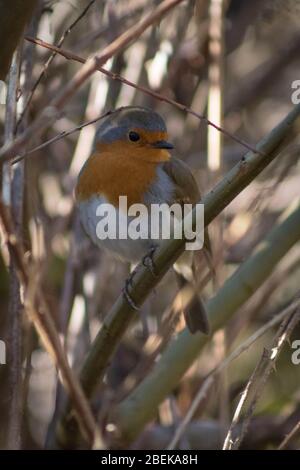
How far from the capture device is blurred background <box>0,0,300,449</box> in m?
2.92

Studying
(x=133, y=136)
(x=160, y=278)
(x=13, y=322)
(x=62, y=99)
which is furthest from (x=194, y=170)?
(x=62, y=99)

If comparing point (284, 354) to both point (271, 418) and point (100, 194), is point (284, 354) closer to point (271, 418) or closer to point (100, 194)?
point (271, 418)

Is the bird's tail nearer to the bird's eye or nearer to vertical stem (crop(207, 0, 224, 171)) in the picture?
vertical stem (crop(207, 0, 224, 171))

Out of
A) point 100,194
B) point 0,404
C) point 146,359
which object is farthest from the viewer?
point 100,194

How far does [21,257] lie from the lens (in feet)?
4.02

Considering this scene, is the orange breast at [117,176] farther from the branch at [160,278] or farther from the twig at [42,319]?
the twig at [42,319]

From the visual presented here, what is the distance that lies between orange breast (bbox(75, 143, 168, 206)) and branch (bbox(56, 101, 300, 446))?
2.32 ft

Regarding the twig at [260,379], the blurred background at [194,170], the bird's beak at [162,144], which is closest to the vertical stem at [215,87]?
the blurred background at [194,170]

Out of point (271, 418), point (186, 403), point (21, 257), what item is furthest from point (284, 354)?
point (21, 257)

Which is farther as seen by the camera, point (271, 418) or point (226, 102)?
point (226, 102)

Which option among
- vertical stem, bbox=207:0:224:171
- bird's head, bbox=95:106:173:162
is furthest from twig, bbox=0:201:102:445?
bird's head, bbox=95:106:173:162

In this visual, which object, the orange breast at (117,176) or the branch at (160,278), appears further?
the orange breast at (117,176)

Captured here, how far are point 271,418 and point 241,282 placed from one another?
4.14ft

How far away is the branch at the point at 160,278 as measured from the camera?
1727mm
